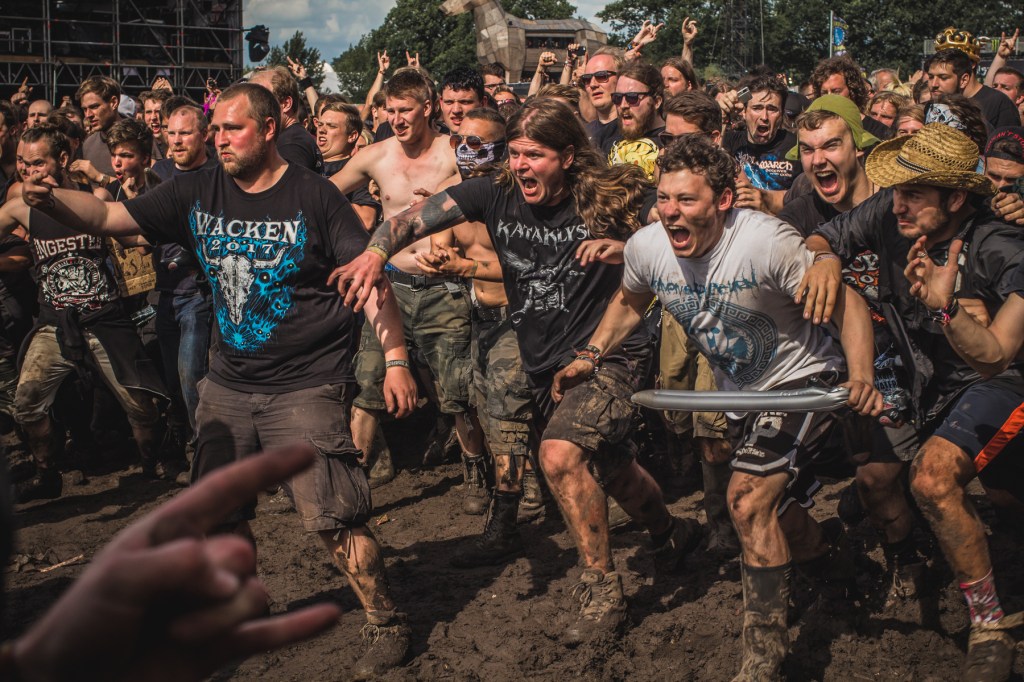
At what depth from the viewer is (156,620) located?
1.06 meters

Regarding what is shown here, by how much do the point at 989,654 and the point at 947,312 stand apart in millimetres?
1408

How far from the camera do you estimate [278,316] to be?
4.64 meters

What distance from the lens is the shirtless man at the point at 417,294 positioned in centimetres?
691

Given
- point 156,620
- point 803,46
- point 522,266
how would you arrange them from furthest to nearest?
point 803,46, point 522,266, point 156,620

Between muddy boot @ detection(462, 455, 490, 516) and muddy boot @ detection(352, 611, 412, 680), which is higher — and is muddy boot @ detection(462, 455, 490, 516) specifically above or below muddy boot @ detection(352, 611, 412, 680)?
above

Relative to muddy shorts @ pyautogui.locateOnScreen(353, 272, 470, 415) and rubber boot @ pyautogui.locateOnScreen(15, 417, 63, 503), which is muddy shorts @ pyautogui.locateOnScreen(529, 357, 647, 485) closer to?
muddy shorts @ pyautogui.locateOnScreen(353, 272, 470, 415)

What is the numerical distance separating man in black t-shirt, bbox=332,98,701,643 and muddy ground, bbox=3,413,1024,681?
32cm

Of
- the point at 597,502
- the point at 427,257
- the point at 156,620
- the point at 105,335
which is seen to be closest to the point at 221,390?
the point at 427,257

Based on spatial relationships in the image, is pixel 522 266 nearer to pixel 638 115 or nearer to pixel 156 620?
pixel 638 115

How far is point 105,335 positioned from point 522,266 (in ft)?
11.5

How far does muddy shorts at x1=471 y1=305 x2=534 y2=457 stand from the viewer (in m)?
5.79

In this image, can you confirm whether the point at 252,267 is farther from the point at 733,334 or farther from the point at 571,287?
the point at 733,334

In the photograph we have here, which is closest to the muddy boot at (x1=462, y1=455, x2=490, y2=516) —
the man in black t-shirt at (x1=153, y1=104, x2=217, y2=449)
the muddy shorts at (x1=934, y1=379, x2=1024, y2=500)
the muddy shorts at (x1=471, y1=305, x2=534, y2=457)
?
the muddy shorts at (x1=471, y1=305, x2=534, y2=457)

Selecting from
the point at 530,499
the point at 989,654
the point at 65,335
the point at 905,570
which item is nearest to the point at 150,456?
the point at 65,335
